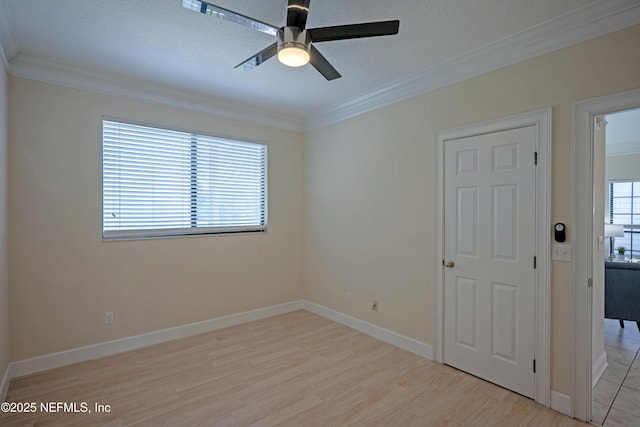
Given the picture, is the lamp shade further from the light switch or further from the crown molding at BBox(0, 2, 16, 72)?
the crown molding at BBox(0, 2, 16, 72)

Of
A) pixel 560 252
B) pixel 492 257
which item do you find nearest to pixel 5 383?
pixel 492 257

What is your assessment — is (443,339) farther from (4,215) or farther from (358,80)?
(4,215)

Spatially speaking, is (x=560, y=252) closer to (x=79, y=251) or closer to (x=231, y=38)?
(x=231, y=38)

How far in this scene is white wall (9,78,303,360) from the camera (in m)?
2.90

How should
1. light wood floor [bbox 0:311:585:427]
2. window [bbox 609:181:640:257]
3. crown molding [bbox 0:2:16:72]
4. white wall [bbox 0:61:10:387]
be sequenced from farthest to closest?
window [bbox 609:181:640:257]
white wall [bbox 0:61:10:387]
light wood floor [bbox 0:311:585:427]
crown molding [bbox 0:2:16:72]

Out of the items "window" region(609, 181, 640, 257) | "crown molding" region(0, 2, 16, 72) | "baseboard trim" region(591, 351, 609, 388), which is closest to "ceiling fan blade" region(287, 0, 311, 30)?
"crown molding" region(0, 2, 16, 72)

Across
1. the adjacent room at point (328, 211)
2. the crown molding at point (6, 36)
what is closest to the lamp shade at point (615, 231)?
the adjacent room at point (328, 211)

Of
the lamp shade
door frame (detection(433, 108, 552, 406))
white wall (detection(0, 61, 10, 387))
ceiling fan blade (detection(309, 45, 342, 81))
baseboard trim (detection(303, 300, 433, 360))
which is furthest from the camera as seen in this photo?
the lamp shade

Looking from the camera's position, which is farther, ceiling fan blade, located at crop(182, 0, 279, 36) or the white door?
the white door

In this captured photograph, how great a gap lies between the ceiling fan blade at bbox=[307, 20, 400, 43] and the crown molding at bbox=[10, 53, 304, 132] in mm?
2358

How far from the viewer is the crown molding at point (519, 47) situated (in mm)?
2113

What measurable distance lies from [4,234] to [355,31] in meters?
3.12

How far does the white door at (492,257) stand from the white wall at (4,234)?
3.70 metres

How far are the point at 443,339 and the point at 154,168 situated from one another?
346cm
